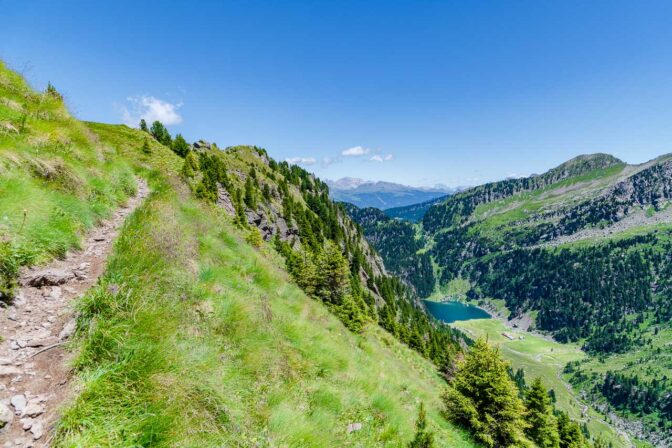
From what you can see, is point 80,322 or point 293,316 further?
point 293,316

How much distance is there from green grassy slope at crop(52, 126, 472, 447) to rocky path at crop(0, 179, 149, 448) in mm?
317

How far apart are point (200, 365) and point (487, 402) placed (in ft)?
68.5

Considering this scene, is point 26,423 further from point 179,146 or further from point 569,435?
point 179,146

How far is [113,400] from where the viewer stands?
4.10m

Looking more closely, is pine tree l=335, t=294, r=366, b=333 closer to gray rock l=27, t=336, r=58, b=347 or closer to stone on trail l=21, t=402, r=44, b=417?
gray rock l=27, t=336, r=58, b=347

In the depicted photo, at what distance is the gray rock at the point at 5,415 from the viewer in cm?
363

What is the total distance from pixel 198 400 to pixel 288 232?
88328 mm

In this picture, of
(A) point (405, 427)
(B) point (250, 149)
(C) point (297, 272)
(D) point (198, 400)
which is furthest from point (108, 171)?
(B) point (250, 149)

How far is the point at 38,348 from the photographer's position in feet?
16.1

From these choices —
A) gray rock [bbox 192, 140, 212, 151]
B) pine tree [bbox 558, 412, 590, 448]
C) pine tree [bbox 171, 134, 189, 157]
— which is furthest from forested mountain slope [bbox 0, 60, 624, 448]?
gray rock [bbox 192, 140, 212, 151]

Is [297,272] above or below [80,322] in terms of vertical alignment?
below

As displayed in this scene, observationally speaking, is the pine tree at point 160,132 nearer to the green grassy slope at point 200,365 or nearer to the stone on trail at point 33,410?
the green grassy slope at point 200,365

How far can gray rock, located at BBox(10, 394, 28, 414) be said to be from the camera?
3.87 metres

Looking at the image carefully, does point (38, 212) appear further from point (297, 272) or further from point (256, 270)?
point (297, 272)
